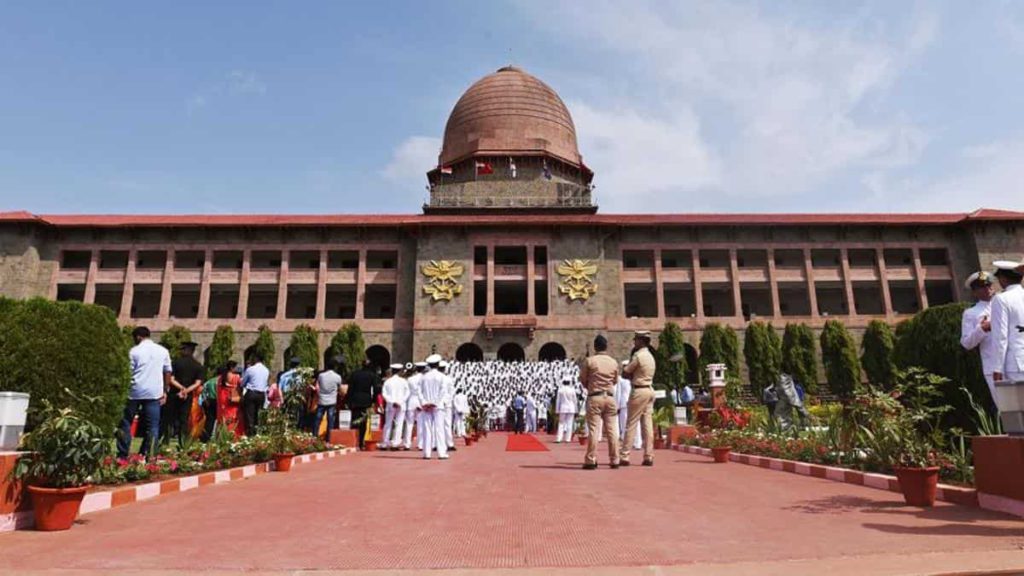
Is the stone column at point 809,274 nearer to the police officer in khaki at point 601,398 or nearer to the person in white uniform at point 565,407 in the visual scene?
the person in white uniform at point 565,407

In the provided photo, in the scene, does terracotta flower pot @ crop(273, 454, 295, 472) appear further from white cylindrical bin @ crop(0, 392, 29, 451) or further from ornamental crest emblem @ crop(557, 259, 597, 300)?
ornamental crest emblem @ crop(557, 259, 597, 300)

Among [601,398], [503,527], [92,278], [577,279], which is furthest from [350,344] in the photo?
[503,527]

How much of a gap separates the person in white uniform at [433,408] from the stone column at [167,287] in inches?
1167

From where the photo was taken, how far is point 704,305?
38.9 meters

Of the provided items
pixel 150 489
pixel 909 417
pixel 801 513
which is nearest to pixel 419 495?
pixel 150 489

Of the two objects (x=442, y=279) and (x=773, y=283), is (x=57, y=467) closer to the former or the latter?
(x=442, y=279)

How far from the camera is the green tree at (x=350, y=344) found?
A: 106 feet

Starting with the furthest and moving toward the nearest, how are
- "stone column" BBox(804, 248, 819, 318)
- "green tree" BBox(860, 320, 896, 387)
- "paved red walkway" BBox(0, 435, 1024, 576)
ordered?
1. "stone column" BBox(804, 248, 819, 318)
2. "green tree" BBox(860, 320, 896, 387)
3. "paved red walkway" BBox(0, 435, 1024, 576)

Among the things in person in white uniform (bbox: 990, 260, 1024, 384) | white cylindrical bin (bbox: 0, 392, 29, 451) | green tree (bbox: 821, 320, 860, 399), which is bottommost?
white cylindrical bin (bbox: 0, 392, 29, 451)

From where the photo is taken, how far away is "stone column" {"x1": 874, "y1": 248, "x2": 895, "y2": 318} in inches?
1365

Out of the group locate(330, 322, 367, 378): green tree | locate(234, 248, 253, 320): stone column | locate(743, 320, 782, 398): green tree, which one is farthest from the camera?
locate(234, 248, 253, 320): stone column

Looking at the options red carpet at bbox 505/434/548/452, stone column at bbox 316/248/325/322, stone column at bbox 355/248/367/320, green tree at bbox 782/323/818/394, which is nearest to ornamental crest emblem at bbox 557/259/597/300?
green tree at bbox 782/323/818/394

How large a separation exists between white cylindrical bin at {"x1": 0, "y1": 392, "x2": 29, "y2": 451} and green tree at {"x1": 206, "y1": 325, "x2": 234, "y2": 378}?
2995 centimetres

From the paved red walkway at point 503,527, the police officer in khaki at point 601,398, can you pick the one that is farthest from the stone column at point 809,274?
the paved red walkway at point 503,527
